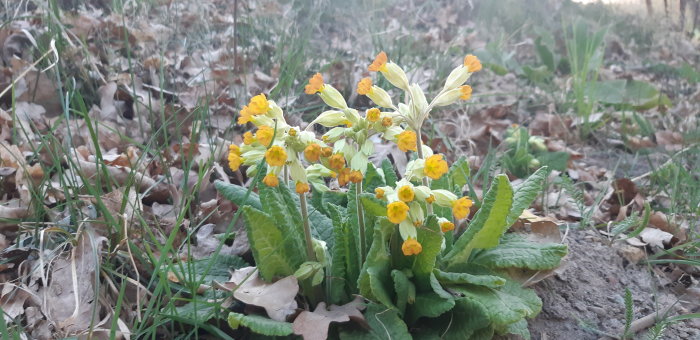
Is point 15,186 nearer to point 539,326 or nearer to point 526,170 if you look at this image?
point 539,326

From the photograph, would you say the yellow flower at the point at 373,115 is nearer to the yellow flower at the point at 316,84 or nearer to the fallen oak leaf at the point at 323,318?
the yellow flower at the point at 316,84

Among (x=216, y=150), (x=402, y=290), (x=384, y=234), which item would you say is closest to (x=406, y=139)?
(x=384, y=234)

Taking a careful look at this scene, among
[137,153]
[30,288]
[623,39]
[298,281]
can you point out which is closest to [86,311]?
[30,288]

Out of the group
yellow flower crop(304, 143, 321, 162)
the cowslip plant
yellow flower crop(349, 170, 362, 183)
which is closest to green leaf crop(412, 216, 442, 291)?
the cowslip plant

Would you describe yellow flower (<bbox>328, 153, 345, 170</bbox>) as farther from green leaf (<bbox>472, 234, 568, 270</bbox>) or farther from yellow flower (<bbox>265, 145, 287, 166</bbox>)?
green leaf (<bbox>472, 234, 568, 270</bbox>)

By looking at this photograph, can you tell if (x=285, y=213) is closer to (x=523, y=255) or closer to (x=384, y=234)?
(x=384, y=234)

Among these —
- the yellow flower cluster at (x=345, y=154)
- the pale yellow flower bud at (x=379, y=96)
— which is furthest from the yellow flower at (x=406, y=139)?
the pale yellow flower bud at (x=379, y=96)
